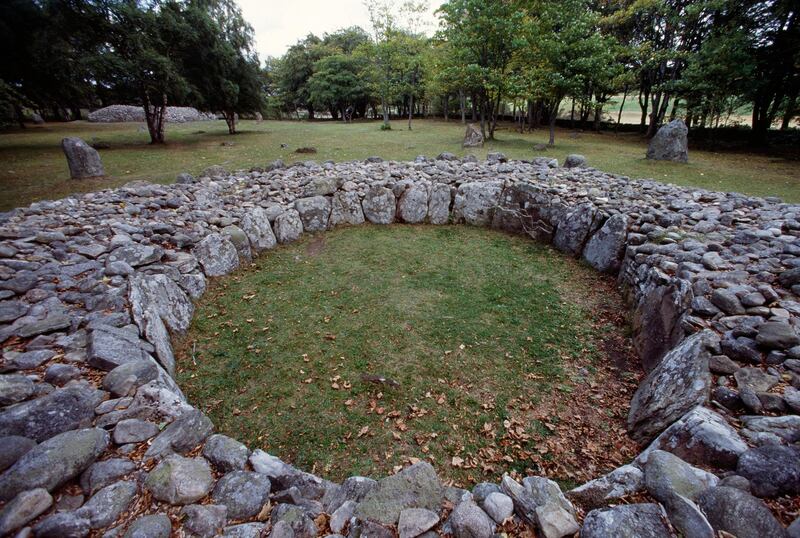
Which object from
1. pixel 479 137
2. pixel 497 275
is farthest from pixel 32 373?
pixel 479 137

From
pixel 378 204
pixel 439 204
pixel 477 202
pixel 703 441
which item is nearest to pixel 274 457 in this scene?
pixel 703 441

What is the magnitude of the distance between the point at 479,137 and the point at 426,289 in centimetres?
1402

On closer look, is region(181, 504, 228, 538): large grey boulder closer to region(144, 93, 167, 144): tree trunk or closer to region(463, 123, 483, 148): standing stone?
region(463, 123, 483, 148): standing stone

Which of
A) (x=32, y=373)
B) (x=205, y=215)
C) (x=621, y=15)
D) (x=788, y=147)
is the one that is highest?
(x=621, y=15)

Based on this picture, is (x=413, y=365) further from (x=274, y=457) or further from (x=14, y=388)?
(x=14, y=388)

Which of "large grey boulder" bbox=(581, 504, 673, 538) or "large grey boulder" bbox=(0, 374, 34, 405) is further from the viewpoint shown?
"large grey boulder" bbox=(0, 374, 34, 405)

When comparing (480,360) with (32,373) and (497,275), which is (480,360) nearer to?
(497,275)

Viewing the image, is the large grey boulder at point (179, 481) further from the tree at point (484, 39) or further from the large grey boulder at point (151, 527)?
the tree at point (484, 39)

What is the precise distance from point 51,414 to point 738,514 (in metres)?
4.37

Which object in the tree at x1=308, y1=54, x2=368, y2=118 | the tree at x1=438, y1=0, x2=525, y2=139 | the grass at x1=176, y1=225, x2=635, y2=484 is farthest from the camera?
the tree at x1=308, y1=54, x2=368, y2=118

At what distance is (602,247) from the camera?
6.54 meters

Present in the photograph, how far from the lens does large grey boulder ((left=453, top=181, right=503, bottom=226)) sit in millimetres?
8461

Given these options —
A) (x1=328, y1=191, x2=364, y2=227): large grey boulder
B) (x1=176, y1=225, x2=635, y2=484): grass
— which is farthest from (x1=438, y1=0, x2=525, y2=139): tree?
(x1=176, y1=225, x2=635, y2=484): grass

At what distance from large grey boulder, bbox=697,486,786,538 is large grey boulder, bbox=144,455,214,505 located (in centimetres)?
302
